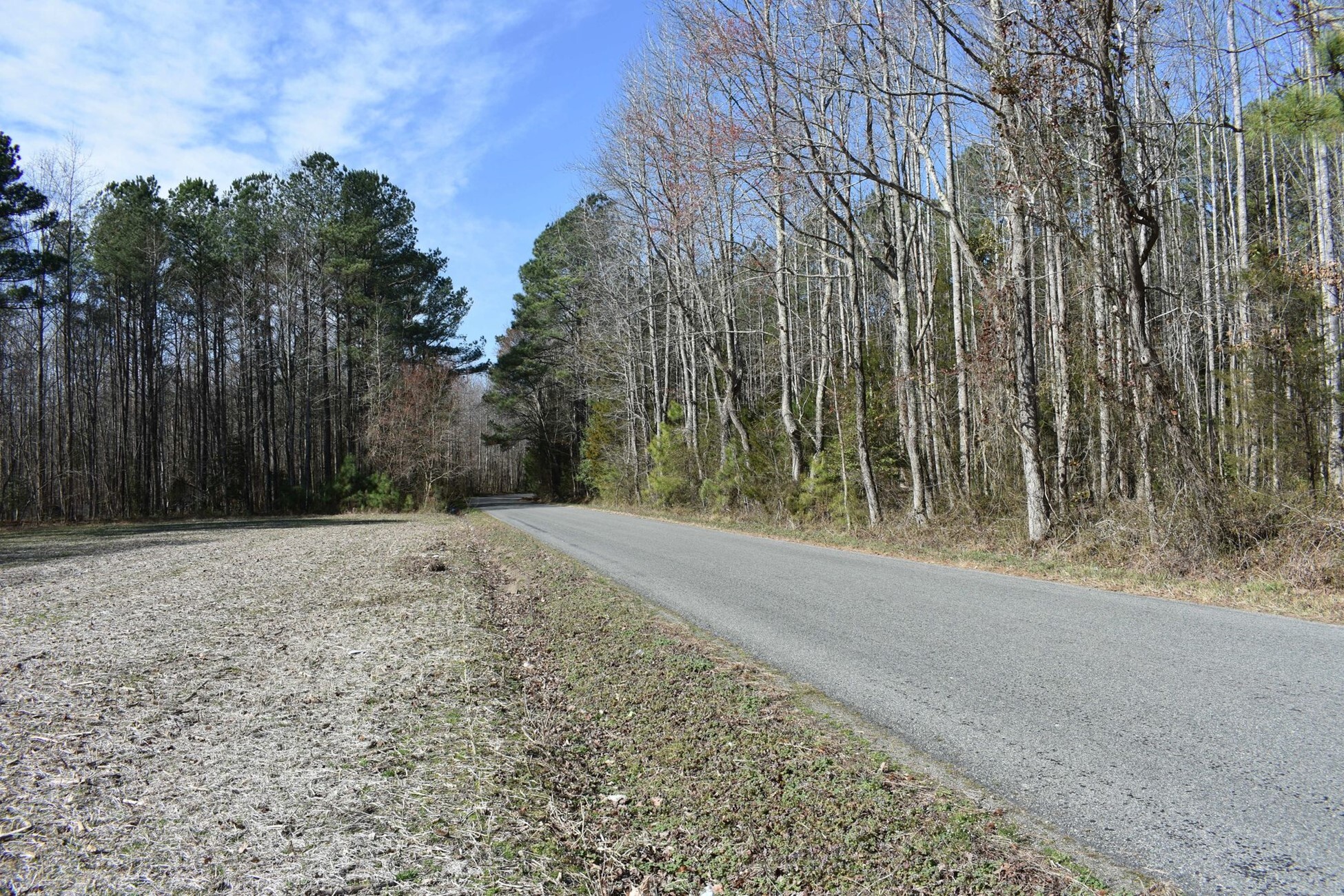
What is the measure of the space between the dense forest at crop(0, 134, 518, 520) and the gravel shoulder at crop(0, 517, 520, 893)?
2648 centimetres

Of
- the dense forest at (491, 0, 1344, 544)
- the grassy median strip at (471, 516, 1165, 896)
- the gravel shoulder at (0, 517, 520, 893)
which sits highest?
the dense forest at (491, 0, 1344, 544)

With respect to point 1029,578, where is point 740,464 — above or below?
above

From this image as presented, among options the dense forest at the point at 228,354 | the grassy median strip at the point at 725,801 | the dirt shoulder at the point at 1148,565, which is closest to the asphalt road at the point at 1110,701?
the grassy median strip at the point at 725,801

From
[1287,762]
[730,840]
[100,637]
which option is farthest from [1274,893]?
[100,637]

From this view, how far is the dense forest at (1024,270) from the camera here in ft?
31.2

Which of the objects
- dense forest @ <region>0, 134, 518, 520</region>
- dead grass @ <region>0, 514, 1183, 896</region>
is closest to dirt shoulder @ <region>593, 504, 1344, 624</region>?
dead grass @ <region>0, 514, 1183, 896</region>

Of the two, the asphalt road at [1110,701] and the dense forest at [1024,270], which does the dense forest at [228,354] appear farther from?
the asphalt road at [1110,701]

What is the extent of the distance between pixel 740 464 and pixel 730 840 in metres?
19.0

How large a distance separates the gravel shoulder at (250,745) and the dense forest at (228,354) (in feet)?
86.9

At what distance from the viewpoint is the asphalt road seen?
2760mm

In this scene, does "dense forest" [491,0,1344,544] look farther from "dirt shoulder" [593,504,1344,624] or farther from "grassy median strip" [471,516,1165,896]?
"grassy median strip" [471,516,1165,896]

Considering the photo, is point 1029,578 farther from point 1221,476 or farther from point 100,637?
point 100,637

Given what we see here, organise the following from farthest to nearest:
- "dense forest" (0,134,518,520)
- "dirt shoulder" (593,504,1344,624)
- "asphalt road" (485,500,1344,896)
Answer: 1. "dense forest" (0,134,518,520)
2. "dirt shoulder" (593,504,1344,624)
3. "asphalt road" (485,500,1344,896)

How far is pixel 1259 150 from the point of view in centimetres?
2072
